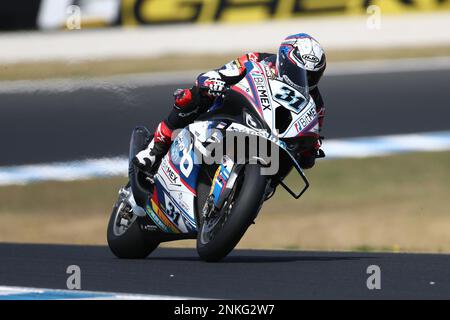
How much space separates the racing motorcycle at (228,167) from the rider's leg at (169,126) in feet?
0.46

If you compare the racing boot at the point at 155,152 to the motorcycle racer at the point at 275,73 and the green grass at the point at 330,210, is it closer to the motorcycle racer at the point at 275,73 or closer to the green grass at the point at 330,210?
the motorcycle racer at the point at 275,73

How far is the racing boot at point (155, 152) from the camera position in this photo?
8.38 m

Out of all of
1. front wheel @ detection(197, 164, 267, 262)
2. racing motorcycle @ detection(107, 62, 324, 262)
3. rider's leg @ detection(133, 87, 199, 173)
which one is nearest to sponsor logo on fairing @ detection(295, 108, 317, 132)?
racing motorcycle @ detection(107, 62, 324, 262)

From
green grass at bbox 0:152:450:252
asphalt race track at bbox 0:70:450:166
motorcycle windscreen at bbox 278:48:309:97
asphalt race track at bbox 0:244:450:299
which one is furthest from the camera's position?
asphalt race track at bbox 0:70:450:166

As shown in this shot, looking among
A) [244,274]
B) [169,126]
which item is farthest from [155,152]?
[244,274]

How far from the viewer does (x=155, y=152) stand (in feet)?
27.8

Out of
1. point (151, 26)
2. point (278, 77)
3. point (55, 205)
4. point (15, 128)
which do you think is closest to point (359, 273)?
point (278, 77)

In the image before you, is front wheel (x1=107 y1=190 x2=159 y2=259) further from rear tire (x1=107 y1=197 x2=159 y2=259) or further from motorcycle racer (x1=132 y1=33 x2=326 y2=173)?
motorcycle racer (x1=132 y1=33 x2=326 y2=173)

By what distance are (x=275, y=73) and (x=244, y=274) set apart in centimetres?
136

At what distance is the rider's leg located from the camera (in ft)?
26.7

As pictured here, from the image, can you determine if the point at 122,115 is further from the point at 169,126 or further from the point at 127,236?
the point at 169,126

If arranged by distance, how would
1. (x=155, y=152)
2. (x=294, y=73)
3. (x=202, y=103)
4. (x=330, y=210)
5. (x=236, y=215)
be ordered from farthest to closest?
(x=330, y=210), (x=155, y=152), (x=202, y=103), (x=294, y=73), (x=236, y=215)

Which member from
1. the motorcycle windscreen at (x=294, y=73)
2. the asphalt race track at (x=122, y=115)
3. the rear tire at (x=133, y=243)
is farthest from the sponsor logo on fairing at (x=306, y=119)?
the asphalt race track at (x=122, y=115)

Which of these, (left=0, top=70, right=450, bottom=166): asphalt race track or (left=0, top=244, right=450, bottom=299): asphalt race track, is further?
(left=0, top=70, right=450, bottom=166): asphalt race track
